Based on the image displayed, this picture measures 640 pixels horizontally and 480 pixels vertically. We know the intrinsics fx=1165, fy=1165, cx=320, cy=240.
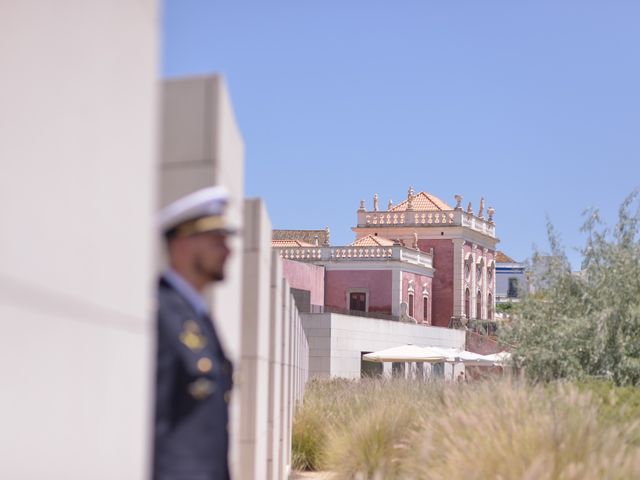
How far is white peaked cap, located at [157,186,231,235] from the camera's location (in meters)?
3.72

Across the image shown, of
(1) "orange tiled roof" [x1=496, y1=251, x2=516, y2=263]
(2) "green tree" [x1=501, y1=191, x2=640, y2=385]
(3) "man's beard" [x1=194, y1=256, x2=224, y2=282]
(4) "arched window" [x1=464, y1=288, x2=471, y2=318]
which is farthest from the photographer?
(1) "orange tiled roof" [x1=496, y1=251, x2=516, y2=263]

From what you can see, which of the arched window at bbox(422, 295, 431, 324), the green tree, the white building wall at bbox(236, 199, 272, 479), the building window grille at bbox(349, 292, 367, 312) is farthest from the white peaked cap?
the arched window at bbox(422, 295, 431, 324)

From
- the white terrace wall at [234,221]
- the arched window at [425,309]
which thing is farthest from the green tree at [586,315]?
the arched window at [425,309]

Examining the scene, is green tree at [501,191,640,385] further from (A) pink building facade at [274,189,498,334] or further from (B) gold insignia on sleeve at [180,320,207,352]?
(A) pink building facade at [274,189,498,334]

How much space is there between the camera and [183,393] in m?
3.61

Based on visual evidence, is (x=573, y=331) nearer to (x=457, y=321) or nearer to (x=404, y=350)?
(x=404, y=350)

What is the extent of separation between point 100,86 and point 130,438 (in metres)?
0.98

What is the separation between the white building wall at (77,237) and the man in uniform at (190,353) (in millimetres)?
114

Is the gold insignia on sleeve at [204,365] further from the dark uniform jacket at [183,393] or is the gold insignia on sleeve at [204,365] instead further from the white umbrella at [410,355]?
the white umbrella at [410,355]

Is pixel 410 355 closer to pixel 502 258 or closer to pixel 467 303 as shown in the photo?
pixel 467 303

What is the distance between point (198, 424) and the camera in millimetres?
3654

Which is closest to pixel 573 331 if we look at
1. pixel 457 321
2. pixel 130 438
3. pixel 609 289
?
pixel 609 289

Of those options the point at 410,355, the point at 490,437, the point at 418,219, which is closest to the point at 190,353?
the point at 490,437

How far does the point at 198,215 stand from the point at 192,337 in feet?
1.33
